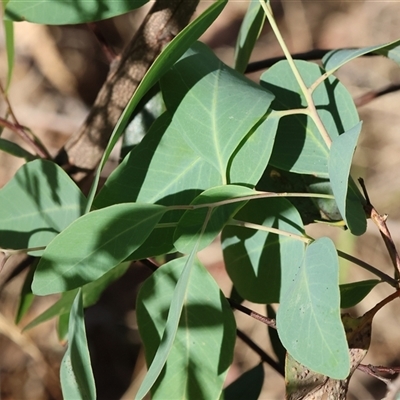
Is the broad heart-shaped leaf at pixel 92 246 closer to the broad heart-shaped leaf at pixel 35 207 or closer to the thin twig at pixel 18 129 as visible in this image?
the broad heart-shaped leaf at pixel 35 207

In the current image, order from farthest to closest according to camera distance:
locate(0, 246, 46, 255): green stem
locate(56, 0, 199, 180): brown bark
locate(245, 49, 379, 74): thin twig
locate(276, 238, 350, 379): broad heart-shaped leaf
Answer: locate(245, 49, 379, 74): thin twig < locate(56, 0, 199, 180): brown bark < locate(0, 246, 46, 255): green stem < locate(276, 238, 350, 379): broad heart-shaped leaf

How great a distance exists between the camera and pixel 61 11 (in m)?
0.49

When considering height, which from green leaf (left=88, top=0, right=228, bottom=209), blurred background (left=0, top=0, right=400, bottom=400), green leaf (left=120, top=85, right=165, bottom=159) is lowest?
blurred background (left=0, top=0, right=400, bottom=400)

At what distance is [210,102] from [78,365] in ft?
0.81

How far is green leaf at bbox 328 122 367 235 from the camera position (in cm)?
39

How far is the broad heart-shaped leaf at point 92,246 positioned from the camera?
0.42 metres

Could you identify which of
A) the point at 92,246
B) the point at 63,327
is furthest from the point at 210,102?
the point at 63,327

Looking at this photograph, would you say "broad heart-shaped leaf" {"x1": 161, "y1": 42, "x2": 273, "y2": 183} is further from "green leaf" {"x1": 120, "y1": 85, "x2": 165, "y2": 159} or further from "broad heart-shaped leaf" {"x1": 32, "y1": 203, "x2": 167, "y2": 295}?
"green leaf" {"x1": 120, "y1": 85, "x2": 165, "y2": 159}

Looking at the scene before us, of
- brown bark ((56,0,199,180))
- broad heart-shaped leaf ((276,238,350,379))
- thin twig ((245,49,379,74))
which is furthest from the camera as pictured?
thin twig ((245,49,379,74))

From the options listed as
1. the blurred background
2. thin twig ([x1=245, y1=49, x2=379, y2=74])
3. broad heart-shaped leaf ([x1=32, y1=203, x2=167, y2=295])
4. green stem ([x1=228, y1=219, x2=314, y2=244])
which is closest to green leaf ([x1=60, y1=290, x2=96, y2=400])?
broad heart-shaped leaf ([x1=32, y1=203, x2=167, y2=295])

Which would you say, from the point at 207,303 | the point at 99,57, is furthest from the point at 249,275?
the point at 99,57

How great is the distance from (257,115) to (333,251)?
0.13 m

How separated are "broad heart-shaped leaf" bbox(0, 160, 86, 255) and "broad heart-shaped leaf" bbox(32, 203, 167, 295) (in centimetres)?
12

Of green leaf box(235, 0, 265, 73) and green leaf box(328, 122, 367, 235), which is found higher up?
green leaf box(235, 0, 265, 73)
